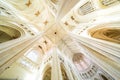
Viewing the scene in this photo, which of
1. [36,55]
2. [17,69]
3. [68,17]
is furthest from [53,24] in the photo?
[17,69]

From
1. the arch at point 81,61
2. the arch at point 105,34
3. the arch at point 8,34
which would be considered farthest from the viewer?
the arch at point 81,61

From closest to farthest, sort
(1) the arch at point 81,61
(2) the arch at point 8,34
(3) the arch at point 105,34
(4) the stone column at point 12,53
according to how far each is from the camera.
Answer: (4) the stone column at point 12,53
(2) the arch at point 8,34
(3) the arch at point 105,34
(1) the arch at point 81,61

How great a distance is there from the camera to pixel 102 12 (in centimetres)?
505

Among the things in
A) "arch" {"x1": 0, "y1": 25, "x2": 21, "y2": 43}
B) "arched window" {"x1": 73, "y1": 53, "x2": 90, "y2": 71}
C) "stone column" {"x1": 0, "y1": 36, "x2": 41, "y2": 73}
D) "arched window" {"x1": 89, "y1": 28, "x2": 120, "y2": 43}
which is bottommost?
"arched window" {"x1": 73, "y1": 53, "x2": 90, "y2": 71}

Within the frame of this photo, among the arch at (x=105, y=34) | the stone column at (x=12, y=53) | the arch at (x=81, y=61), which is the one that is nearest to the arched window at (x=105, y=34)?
the arch at (x=105, y=34)

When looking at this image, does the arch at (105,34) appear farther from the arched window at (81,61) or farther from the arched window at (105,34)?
the arched window at (81,61)

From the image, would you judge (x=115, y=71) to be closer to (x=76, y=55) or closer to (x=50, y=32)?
(x=76, y=55)

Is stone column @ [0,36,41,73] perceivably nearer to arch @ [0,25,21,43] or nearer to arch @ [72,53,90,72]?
arch @ [0,25,21,43]

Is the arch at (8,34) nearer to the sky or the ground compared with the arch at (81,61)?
nearer to the sky

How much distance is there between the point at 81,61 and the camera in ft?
21.5

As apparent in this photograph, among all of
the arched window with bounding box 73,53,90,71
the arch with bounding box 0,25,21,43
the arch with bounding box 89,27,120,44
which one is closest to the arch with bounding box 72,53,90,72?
the arched window with bounding box 73,53,90,71

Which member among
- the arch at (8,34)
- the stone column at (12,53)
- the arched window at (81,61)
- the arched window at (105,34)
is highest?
the arch at (8,34)

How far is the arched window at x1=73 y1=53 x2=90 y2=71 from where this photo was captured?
243 inches

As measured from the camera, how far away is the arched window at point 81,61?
6.17 m
